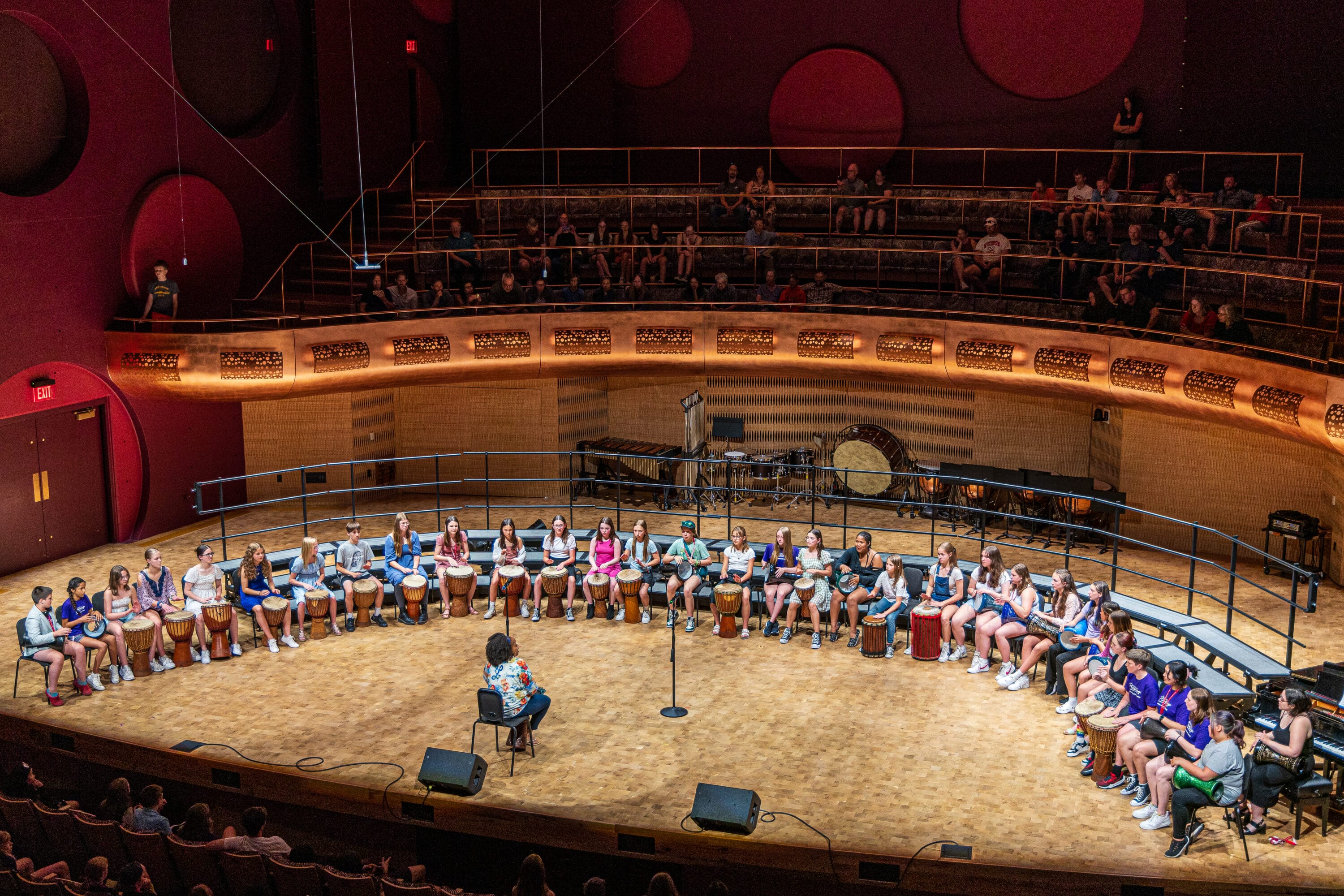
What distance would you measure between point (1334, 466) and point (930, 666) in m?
6.34

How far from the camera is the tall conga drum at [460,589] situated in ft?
50.4

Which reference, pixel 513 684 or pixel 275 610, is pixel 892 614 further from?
pixel 275 610

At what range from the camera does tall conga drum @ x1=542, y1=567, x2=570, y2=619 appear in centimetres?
1530

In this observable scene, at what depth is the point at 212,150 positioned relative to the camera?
18484mm

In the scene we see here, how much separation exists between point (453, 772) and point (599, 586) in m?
4.58

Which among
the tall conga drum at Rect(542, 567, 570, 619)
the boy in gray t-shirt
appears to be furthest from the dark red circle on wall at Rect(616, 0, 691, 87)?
the boy in gray t-shirt

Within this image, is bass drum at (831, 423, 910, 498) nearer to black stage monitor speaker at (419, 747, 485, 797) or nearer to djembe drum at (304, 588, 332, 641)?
djembe drum at (304, 588, 332, 641)

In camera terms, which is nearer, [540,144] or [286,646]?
[286,646]

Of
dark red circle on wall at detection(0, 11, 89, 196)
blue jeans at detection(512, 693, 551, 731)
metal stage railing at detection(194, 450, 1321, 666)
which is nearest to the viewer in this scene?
blue jeans at detection(512, 693, 551, 731)

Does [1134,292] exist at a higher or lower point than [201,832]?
higher

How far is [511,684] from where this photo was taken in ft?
37.7

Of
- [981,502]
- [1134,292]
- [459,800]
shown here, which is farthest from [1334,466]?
[459,800]

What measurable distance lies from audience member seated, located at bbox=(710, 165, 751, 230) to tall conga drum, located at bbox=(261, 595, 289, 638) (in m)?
9.18

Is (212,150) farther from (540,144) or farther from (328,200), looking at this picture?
(540,144)
